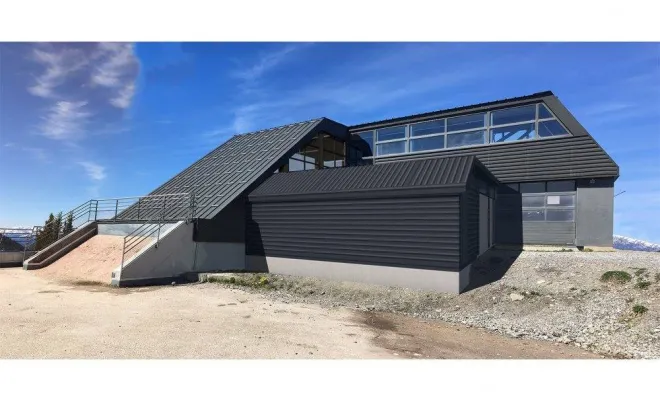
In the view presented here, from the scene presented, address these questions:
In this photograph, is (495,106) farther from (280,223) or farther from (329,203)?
(280,223)

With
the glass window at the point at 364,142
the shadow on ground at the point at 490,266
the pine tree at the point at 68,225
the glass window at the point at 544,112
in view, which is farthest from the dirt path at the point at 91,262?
the glass window at the point at 544,112

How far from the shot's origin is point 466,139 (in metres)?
18.9

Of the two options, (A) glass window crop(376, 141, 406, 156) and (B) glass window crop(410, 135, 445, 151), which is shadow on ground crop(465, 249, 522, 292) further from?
(A) glass window crop(376, 141, 406, 156)

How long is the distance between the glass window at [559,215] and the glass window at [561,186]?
942mm

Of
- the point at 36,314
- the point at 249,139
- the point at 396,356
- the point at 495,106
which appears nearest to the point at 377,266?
the point at 396,356

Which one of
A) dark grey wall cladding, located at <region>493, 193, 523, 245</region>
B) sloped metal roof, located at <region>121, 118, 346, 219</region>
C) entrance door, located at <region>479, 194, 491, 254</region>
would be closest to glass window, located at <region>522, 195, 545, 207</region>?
dark grey wall cladding, located at <region>493, 193, 523, 245</region>

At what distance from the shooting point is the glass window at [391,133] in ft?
68.1

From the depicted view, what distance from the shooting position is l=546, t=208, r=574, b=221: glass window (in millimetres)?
16469

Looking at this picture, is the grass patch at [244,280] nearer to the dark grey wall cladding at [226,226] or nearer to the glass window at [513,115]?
the dark grey wall cladding at [226,226]

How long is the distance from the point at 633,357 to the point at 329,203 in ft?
31.9

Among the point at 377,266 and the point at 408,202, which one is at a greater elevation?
the point at 408,202

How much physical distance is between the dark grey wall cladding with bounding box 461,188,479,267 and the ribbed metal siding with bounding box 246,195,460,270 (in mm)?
413

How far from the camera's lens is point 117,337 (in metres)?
6.66

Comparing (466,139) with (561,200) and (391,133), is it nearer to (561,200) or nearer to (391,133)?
(391,133)
